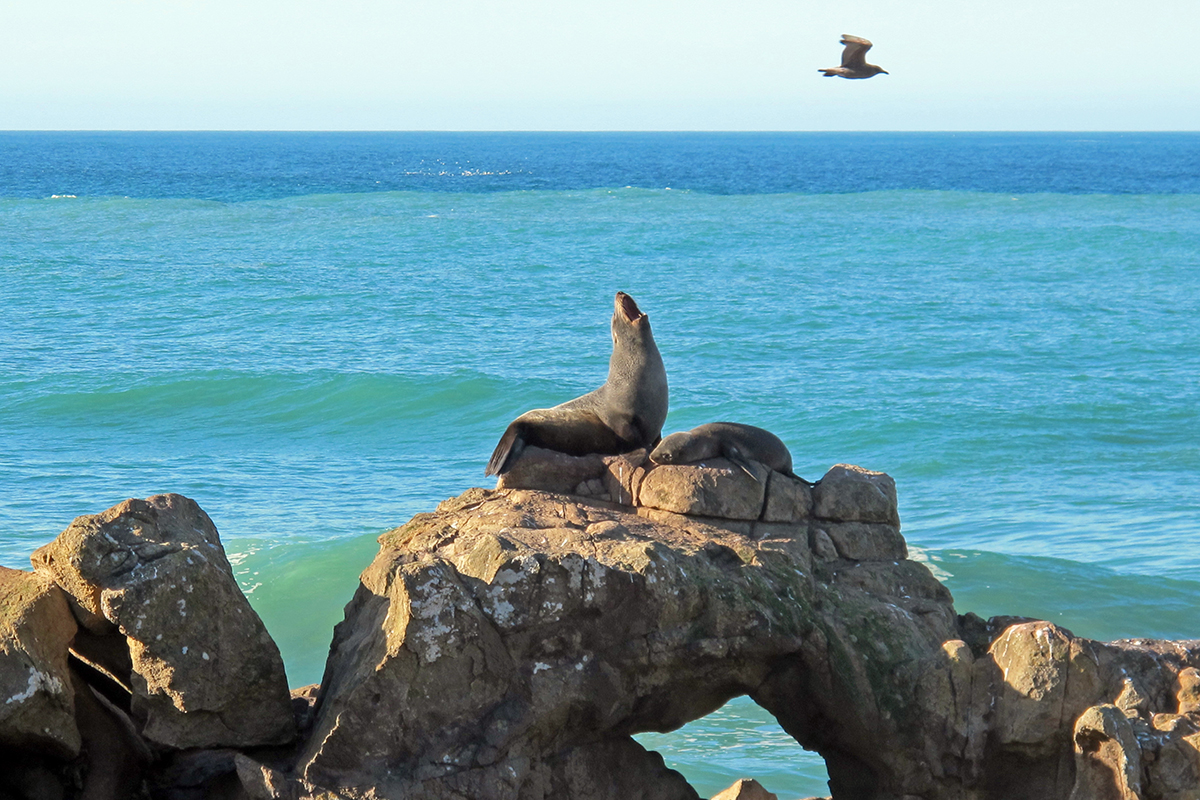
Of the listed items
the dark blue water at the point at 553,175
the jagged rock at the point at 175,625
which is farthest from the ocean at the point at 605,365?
the dark blue water at the point at 553,175

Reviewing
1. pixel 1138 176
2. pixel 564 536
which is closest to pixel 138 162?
pixel 1138 176

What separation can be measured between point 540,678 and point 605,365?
936 inches

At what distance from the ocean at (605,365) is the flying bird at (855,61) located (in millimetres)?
6321

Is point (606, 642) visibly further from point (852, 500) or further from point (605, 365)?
point (605, 365)

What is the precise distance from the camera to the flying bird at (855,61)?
12344 mm

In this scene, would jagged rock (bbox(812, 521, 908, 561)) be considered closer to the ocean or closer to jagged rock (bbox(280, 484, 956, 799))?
jagged rock (bbox(280, 484, 956, 799))

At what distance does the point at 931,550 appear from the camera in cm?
1692

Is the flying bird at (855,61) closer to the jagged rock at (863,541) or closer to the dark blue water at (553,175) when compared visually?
the jagged rock at (863,541)

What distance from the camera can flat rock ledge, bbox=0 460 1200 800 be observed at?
6.21 m

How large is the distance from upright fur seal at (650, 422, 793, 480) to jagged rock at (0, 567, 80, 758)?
3577 mm

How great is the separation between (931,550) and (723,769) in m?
7.29

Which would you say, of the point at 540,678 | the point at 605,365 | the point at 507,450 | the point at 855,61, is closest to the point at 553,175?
the point at 605,365

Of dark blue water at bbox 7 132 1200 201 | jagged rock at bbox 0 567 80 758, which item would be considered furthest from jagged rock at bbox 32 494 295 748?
dark blue water at bbox 7 132 1200 201

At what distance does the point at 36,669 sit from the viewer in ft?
19.8
